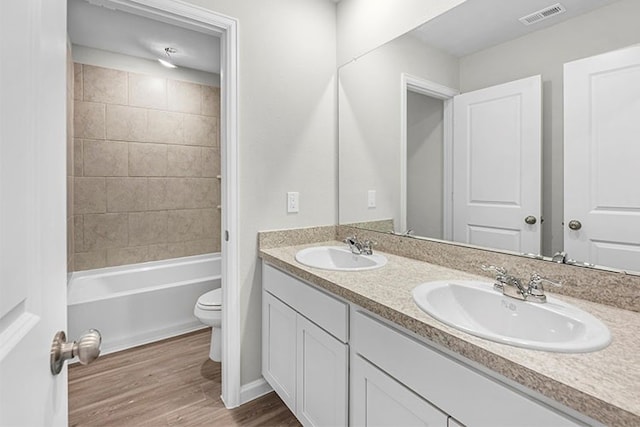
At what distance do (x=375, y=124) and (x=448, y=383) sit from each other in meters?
1.48

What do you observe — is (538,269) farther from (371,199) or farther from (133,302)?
(133,302)

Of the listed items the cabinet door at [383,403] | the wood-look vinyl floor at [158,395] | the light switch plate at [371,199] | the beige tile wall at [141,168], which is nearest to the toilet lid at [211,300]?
the wood-look vinyl floor at [158,395]

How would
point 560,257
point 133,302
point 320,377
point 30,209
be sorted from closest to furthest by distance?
1. point 30,209
2. point 560,257
3. point 320,377
4. point 133,302

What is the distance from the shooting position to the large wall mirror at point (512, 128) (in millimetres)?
1015

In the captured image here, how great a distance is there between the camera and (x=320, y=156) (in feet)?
6.86

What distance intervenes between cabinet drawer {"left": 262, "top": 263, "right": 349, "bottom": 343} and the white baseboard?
0.57m

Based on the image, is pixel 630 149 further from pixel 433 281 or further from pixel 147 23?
pixel 147 23

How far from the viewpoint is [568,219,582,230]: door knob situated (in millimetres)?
1109

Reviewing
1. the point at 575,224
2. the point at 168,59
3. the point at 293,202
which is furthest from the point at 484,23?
the point at 168,59

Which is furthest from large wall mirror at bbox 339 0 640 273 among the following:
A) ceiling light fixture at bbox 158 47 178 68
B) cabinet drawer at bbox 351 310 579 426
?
ceiling light fixture at bbox 158 47 178 68

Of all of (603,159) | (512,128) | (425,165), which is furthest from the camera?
(425,165)

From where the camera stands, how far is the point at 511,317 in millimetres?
1062

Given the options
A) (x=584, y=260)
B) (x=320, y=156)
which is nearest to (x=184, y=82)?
(x=320, y=156)

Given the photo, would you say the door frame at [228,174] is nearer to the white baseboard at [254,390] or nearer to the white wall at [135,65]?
the white baseboard at [254,390]
